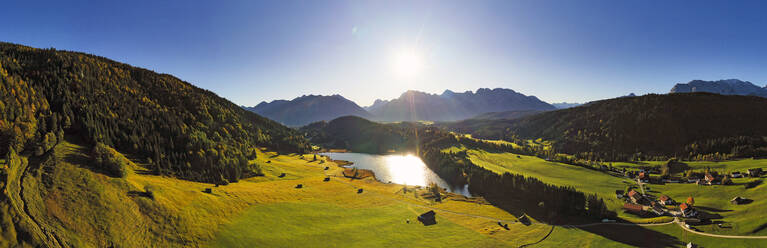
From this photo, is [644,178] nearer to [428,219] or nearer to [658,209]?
[658,209]

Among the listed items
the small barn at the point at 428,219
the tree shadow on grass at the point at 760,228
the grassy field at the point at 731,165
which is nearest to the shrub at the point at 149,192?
the small barn at the point at 428,219

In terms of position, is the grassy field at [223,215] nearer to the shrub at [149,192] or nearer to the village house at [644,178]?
the shrub at [149,192]

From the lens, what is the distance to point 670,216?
69.9 m

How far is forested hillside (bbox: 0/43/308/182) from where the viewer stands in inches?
2005

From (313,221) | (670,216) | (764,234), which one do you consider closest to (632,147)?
(670,216)

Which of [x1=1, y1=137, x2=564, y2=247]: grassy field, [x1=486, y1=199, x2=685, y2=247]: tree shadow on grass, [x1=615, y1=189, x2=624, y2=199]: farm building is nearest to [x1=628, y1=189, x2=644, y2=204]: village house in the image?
[x1=615, y1=189, x2=624, y2=199]: farm building

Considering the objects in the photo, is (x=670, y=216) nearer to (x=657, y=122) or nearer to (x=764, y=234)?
(x=764, y=234)

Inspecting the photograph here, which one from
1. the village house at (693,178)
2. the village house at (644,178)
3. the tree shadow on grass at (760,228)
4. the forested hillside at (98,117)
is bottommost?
the tree shadow on grass at (760,228)

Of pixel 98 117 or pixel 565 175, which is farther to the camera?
pixel 565 175

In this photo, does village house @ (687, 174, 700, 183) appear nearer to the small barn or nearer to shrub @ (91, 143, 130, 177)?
the small barn

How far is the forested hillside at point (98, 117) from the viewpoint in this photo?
2005 inches

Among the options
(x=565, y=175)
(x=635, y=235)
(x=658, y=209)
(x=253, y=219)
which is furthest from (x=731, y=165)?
(x=253, y=219)

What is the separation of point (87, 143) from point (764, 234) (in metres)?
153

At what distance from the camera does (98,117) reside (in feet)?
225
